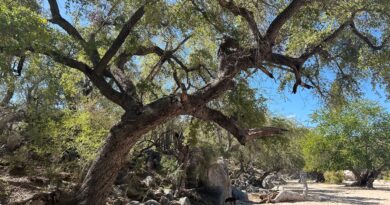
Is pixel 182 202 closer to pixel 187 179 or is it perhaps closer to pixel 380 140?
pixel 187 179

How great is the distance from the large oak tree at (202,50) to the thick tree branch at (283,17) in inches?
0.8

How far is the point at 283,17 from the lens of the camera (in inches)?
329

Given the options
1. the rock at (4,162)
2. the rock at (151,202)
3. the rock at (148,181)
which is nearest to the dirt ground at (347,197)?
the rock at (148,181)

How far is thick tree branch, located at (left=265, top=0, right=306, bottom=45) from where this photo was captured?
323 inches

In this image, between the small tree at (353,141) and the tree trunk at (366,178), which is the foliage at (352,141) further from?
the tree trunk at (366,178)

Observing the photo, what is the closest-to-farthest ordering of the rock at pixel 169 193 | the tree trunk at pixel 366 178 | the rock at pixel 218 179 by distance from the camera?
the rock at pixel 169 193 → the rock at pixel 218 179 → the tree trunk at pixel 366 178

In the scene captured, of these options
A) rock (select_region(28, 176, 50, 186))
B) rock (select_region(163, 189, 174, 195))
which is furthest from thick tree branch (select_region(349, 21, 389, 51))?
rock (select_region(28, 176, 50, 186))

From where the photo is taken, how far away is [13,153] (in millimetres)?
12586

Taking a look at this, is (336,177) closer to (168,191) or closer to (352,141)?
(352,141)

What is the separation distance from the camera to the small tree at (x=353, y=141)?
37.1m

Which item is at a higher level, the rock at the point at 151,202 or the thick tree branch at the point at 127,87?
the thick tree branch at the point at 127,87

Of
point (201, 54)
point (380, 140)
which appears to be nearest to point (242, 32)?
point (201, 54)

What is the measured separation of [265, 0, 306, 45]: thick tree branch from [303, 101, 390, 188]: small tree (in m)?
30.4

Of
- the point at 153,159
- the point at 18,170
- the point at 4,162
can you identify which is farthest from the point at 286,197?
the point at 4,162
